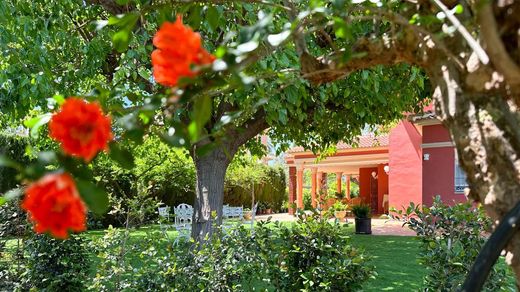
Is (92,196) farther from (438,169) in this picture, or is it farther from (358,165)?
(358,165)

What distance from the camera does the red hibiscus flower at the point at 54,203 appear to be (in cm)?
62

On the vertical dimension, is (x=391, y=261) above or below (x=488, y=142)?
below

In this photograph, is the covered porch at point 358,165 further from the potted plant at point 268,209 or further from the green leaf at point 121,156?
the green leaf at point 121,156

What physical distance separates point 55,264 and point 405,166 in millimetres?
13530

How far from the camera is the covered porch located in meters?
19.8

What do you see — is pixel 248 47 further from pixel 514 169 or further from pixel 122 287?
pixel 122 287

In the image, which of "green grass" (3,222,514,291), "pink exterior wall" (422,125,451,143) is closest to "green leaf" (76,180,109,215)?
"green grass" (3,222,514,291)

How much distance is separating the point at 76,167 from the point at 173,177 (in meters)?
18.1

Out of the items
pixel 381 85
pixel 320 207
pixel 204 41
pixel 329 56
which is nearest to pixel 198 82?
pixel 329 56

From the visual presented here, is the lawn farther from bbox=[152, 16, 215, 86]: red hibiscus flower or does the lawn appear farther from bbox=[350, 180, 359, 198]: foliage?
bbox=[350, 180, 359, 198]: foliage

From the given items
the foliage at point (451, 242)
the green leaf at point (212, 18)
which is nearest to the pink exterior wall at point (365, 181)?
the foliage at point (451, 242)

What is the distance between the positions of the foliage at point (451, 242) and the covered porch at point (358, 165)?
45.2ft

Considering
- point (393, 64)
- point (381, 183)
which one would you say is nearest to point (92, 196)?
point (393, 64)

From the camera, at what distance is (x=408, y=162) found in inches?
652
